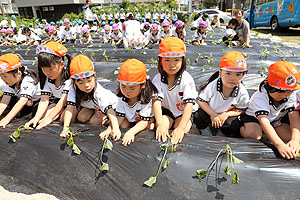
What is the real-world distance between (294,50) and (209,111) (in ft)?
16.2

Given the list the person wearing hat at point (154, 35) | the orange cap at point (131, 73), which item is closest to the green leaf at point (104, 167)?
the orange cap at point (131, 73)

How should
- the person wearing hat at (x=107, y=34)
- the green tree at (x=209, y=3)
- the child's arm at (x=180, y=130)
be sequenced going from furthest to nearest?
the green tree at (x=209, y=3)
the person wearing hat at (x=107, y=34)
the child's arm at (x=180, y=130)

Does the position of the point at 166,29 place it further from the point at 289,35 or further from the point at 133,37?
the point at 289,35

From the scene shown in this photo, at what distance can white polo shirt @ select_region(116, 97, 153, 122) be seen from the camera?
2094mm

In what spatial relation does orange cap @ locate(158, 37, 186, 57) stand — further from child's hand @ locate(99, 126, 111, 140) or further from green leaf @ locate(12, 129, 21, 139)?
green leaf @ locate(12, 129, 21, 139)

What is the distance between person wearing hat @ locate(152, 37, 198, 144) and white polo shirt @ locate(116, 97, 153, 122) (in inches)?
3.0

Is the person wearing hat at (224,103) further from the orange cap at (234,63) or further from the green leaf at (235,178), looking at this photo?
the green leaf at (235,178)

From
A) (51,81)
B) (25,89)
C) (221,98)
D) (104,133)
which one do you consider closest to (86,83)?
(104,133)

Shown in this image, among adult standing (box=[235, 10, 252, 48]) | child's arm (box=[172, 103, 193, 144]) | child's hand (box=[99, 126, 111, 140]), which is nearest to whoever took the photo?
child's arm (box=[172, 103, 193, 144])

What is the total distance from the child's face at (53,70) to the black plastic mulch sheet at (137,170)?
0.70 metres

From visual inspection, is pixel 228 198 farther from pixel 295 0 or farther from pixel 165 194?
pixel 295 0

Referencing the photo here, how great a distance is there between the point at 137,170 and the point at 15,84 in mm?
2082

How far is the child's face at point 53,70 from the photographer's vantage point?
7.61 feet

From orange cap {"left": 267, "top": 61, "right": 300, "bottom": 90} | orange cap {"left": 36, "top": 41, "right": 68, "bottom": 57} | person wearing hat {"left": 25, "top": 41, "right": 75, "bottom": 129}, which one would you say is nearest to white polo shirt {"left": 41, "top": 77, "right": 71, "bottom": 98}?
person wearing hat {"left": 25, "top": 41, "right": 75, "bottom": 129}
